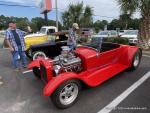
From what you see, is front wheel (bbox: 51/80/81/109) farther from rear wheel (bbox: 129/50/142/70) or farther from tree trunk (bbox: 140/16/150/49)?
tree trunk (bbox: 140/16/150/49)

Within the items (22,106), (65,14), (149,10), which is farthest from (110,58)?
(65,14)

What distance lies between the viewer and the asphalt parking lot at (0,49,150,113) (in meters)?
4.14

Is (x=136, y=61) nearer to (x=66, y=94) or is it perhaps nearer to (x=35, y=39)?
(x=66, y=94)

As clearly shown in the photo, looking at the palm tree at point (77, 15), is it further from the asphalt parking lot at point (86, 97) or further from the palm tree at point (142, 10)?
the asphalt parking lot at point (86, 97)

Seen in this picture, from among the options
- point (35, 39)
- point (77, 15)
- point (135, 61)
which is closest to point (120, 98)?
point (135, 61)

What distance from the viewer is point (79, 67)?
511 cm

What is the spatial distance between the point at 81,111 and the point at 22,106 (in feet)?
4.33

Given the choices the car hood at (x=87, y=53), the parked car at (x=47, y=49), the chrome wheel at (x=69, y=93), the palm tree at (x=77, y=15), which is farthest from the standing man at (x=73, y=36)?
the palm tree at (x=77, y=15)

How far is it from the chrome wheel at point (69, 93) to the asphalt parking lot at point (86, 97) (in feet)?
0.53

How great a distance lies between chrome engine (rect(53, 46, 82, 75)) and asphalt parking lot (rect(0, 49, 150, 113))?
2.11 ft

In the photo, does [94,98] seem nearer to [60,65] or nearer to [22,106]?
[60,65]

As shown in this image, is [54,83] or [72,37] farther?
[72,37]

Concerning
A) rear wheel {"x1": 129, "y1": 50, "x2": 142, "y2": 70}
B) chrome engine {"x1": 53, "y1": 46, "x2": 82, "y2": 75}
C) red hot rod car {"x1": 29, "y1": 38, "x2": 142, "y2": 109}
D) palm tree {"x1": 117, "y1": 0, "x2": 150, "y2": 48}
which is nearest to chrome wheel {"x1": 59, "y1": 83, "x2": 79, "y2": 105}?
red hot rod car {"x1": 29, "y1": 38, "x2": 142, "y2": 109}

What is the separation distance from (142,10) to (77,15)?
13682 millimetres
